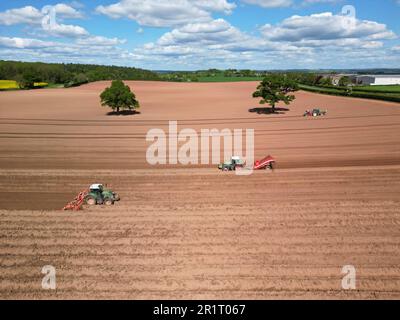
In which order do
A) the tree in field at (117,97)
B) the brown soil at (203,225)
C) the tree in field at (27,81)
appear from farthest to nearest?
the tree in field at (27,81) → the tree in field at (117,97) → the brown soil at (203,225)

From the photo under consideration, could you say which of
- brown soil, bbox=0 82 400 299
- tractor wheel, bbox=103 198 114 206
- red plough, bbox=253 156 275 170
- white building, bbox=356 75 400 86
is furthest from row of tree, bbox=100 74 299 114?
white building, bbox=356 75 400 86

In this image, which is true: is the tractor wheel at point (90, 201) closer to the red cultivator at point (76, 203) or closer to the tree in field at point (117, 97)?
the red cultivator at point (76, 203)

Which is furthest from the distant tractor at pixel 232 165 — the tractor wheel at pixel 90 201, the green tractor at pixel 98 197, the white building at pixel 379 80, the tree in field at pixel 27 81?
the white building at pixel 379 80

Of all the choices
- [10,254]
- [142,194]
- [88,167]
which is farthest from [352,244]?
[88,167]

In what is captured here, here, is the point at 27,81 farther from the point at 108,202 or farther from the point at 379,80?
the point at 379,80

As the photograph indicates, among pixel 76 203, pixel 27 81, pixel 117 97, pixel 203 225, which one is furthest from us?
pixel 27 81

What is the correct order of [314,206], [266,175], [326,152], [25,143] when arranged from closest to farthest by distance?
[314,206], [266,175], [326,152], [25,143]

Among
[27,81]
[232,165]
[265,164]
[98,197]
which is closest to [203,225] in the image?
[98,197]
